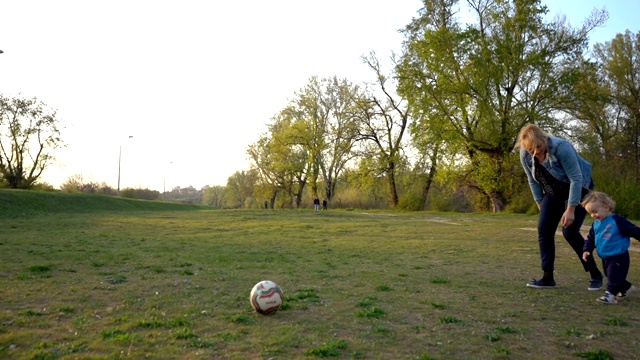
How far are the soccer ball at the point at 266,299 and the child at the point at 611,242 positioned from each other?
11.9ft

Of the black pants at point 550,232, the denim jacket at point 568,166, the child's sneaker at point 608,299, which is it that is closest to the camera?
the child's sneaker at point 608,299

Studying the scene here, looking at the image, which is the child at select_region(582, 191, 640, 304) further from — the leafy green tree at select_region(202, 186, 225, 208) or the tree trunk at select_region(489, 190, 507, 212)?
the leafy green tree at select_region(202, 186, 225, 208)

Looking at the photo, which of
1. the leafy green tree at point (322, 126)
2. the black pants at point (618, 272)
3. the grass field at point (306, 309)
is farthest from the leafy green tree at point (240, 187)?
the black pants at point (618, 272)

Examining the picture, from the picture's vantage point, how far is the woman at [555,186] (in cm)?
577

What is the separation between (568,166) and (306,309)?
3568 mm

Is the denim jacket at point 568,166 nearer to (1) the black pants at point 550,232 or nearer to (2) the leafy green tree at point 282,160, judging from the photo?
(1) the black pants at point 550,232

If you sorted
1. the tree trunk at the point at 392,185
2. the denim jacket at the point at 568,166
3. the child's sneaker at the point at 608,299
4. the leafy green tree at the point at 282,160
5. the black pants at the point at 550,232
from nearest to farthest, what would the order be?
the child's sneaker at the point at 608,299 < the denim jacket at the point at 568,166 < the black pants at the point at 550,232 < the tree trunk at the point at 392,185 < the leafy green tree at the point at 282,160

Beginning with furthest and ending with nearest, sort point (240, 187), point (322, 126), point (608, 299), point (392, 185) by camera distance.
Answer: point (240, 187) → point (322, 126) → point (392, 185) → point (608, 299)

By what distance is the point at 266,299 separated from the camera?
15.8 ft

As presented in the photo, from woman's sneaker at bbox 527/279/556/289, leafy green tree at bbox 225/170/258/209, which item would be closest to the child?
woman's sneaker at bbox 527/279/556/289

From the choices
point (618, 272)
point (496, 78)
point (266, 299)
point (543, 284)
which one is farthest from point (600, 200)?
point (496, 78)

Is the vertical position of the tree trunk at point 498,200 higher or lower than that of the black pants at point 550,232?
higher

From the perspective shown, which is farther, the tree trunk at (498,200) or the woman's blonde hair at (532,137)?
the tree trunk at (498,200)

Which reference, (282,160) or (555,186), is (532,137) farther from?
(282,160)
